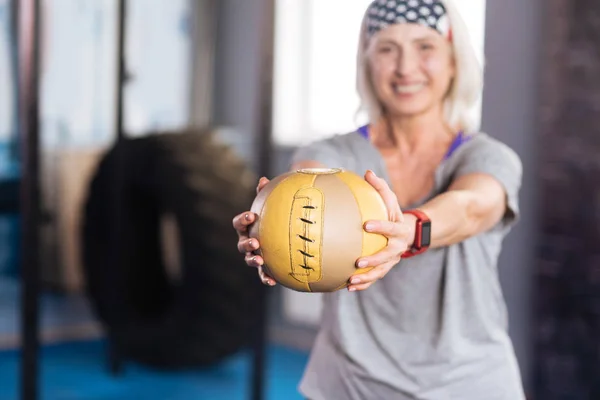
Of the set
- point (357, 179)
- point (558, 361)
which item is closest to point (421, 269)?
point (357, 179)

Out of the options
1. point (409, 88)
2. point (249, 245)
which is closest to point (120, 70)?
point (409, 88)

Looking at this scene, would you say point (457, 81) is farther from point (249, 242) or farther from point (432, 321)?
point (249, 242)

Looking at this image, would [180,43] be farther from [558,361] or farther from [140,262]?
[558,361]

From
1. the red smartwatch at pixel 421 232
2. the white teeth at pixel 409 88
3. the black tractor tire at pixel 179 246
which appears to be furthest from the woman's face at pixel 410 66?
the black tractor tire at pixel 179 246

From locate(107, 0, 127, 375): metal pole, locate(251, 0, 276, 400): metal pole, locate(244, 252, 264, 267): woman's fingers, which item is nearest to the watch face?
locate(244, 252, 264, 267): woman's fingers

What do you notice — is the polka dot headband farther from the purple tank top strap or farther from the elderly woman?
the purple tank top strap

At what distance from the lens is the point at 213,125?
5.33m

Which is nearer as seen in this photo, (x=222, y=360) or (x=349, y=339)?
(x=349, y=339)

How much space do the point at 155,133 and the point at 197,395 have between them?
4.85 ft

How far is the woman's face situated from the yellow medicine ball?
0.38m

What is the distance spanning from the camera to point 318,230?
1.27 meters

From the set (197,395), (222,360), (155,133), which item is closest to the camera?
(197,395)

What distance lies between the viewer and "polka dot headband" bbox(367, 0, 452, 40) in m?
1.59

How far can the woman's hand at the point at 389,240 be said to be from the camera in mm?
1270
